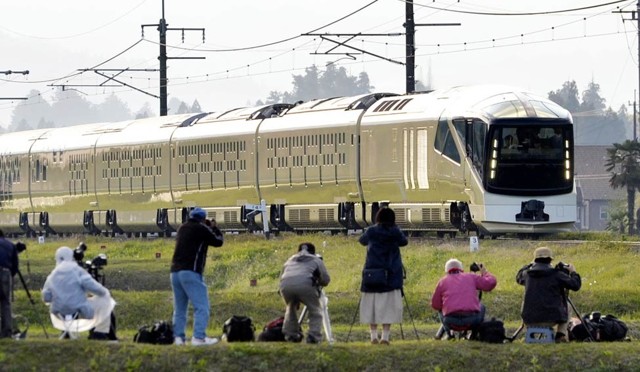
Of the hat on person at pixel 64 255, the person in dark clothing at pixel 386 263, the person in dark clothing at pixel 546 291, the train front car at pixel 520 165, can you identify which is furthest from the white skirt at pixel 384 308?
the train front car at pixel 520 165

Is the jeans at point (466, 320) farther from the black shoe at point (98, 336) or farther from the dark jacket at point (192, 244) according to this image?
the black shoe at point (98, 336)

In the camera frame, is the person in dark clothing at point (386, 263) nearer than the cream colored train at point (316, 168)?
Yes

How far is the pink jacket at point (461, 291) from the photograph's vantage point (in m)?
25.3

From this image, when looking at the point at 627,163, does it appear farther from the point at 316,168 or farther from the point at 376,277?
the point at 376,277

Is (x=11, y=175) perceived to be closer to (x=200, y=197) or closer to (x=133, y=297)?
(x=200, y=197)

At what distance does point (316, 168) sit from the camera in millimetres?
55844

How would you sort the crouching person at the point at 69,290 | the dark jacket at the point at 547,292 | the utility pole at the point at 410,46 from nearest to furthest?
the crouching person at the point at 69,290 → the dark jacket at the point at 547,292 → the utility pole at the point at 410,46

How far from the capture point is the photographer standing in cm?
2475

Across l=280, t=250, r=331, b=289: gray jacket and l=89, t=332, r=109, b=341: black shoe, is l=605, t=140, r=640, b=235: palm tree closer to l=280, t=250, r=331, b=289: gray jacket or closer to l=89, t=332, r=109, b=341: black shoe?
l=280, t=250, r=331, b=289: gray jacket

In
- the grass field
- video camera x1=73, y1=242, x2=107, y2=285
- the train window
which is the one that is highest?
the train window

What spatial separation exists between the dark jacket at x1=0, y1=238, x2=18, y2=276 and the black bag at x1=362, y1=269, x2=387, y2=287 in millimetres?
4640

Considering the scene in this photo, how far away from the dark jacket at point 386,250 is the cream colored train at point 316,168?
2071 centimetres

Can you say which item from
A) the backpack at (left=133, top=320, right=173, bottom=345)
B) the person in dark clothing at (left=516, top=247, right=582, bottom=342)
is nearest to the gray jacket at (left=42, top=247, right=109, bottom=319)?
the backpack at (left=133, top=320, right=173, bottom=345)

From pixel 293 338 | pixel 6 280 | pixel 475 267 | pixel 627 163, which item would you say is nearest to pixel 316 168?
pixel 627 163
